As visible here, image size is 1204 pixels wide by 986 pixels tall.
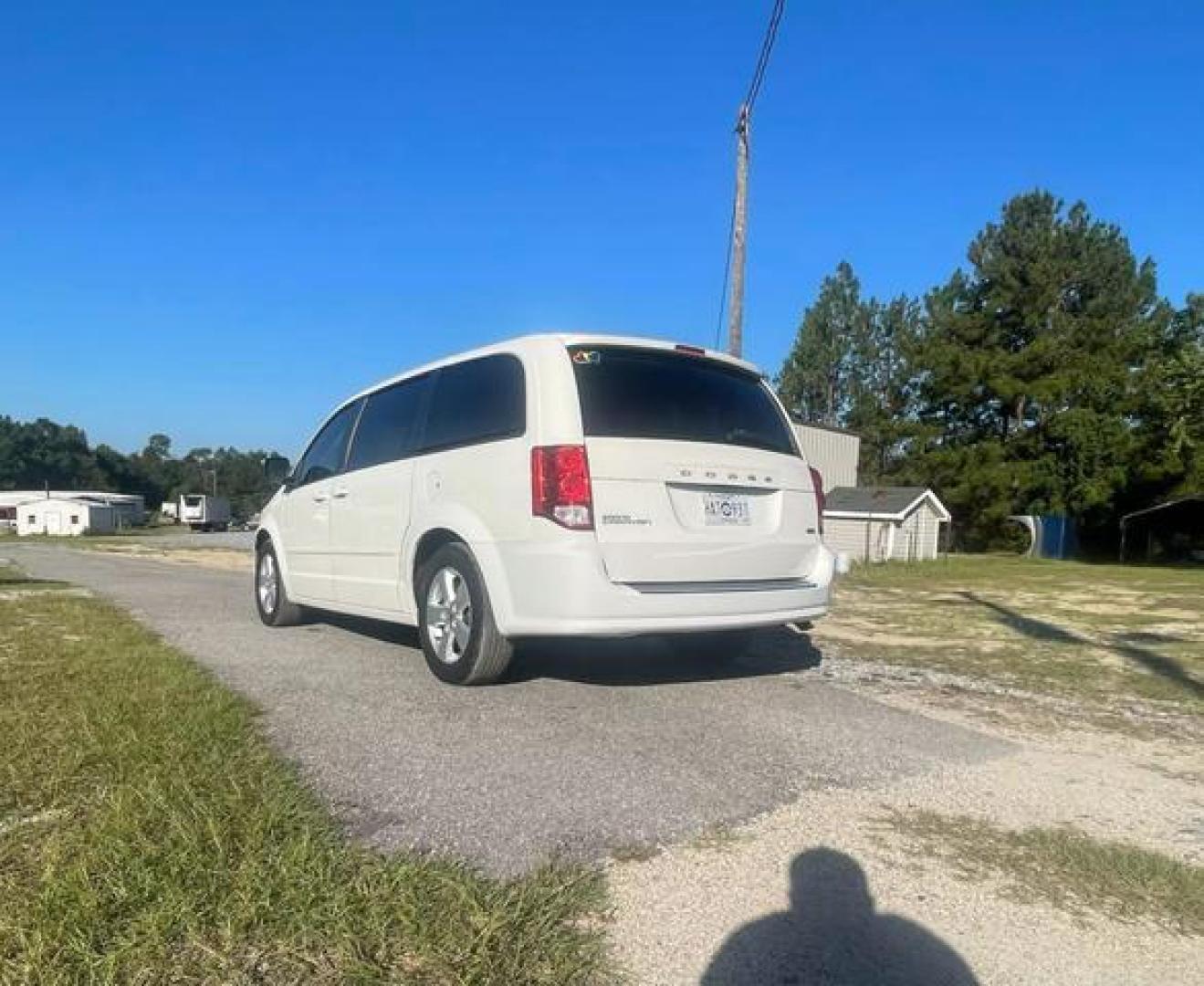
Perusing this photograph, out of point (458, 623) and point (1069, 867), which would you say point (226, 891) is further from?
point (458, 623)

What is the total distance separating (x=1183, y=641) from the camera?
9.15 metres

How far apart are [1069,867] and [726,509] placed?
8.20 ft

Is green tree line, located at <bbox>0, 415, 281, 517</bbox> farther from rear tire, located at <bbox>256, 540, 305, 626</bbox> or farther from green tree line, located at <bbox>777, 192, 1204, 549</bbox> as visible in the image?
rear tire, located at <bbox>256, 540, 305, 626</bbox>

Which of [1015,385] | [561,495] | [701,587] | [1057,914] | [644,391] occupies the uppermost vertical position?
[1015,385]

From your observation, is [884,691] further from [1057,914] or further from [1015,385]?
[1015,385]

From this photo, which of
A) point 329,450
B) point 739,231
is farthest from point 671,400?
point 739,231

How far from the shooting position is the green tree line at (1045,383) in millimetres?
42875

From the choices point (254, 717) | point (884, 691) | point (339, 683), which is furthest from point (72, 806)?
point (884, 691)

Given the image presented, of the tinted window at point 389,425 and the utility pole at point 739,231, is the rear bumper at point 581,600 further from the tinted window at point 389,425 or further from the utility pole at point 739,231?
the utility pole at point 739,231

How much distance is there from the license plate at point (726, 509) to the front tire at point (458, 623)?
124 cm

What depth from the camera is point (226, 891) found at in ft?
7.89

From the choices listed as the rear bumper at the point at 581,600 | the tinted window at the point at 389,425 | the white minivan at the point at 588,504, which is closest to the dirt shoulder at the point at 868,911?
the rear bumper at the point at 581,600

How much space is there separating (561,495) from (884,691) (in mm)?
2511

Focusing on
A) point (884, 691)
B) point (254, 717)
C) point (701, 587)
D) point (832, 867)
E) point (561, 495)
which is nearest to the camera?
point (832, 867)
